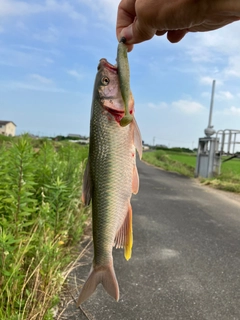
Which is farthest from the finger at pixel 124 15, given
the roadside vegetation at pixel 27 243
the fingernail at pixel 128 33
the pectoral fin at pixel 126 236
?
the roadside vegetation at pixel 27 243

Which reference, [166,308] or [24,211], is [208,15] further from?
[166,308]

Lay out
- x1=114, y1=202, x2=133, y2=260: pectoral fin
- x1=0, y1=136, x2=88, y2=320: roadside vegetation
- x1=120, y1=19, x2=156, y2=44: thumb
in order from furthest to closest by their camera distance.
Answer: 1. x1=0, y1=136, x2=88, y2=320: roadside vegetation
2. x1=114, y1=202, x2=133, y2=260: pectoral fin
3. x1=120, y1=19, x2=156, y2=44: thumb

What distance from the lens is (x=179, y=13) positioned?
118 cm

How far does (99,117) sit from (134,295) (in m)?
3.11

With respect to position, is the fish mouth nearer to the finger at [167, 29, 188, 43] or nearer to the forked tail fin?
the finger at [167, 29, 188, 43]

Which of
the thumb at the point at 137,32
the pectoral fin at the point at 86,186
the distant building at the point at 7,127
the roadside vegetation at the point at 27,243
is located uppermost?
the distant building at the point at 7,127

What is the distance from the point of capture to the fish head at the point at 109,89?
149cm

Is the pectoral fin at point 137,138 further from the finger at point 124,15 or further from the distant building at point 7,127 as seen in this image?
the distant building at point 7,127

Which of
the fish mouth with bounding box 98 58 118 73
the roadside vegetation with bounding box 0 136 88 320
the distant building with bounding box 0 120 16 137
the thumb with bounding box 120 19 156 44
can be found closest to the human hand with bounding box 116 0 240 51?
the thumb with bounding box 120 19 156 44

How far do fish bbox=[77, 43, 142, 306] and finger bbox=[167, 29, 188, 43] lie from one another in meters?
0.39

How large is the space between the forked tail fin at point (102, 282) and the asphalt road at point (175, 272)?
2.13 metres

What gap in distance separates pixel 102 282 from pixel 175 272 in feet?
11.3

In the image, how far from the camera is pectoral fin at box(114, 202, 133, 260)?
5.34 ft

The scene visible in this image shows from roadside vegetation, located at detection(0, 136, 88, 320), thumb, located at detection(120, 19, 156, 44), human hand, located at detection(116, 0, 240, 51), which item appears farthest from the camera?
roadside vegetation, located at detection(0, 136, 88, 320)
